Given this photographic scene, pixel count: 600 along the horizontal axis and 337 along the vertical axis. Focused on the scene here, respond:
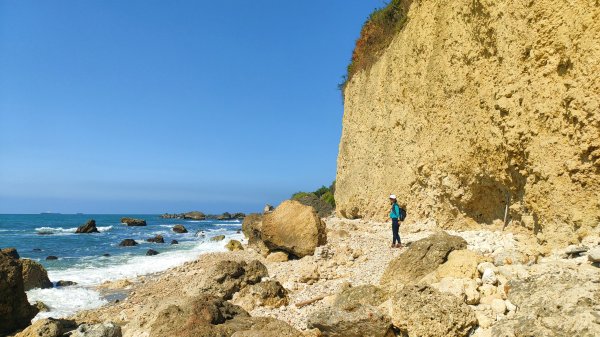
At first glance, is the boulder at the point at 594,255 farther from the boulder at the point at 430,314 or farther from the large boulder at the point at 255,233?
the large boulder at the point at 255,233

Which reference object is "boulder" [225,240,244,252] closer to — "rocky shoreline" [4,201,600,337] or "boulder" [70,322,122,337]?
"rocky shoreline" [4,201,600,337]

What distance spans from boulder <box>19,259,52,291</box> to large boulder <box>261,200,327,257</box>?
8.20 meters

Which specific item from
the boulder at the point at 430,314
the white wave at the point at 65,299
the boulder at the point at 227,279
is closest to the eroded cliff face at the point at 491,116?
Answer: the boulder at the point at 430,314

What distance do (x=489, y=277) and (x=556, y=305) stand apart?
59.2 inches

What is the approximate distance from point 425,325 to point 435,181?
9045mm

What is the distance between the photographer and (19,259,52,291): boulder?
14492 mm

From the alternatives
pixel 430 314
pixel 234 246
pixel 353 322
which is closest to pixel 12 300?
pixel 353 322

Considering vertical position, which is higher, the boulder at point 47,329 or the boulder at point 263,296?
the boulder at point 263,296

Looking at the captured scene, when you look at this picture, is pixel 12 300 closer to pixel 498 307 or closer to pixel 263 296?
pixel 263 296

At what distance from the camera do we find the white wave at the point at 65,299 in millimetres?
11906

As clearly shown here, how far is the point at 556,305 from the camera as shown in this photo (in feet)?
17.3

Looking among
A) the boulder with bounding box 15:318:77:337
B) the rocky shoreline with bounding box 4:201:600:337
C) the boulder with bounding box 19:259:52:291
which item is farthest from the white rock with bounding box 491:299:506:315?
the boulder with bounding box 19:259:52:291

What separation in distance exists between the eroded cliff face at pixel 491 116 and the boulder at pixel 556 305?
2.38 meters

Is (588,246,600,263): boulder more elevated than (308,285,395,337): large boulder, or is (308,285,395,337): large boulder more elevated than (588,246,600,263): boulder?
(588,246,600,263): boulder
